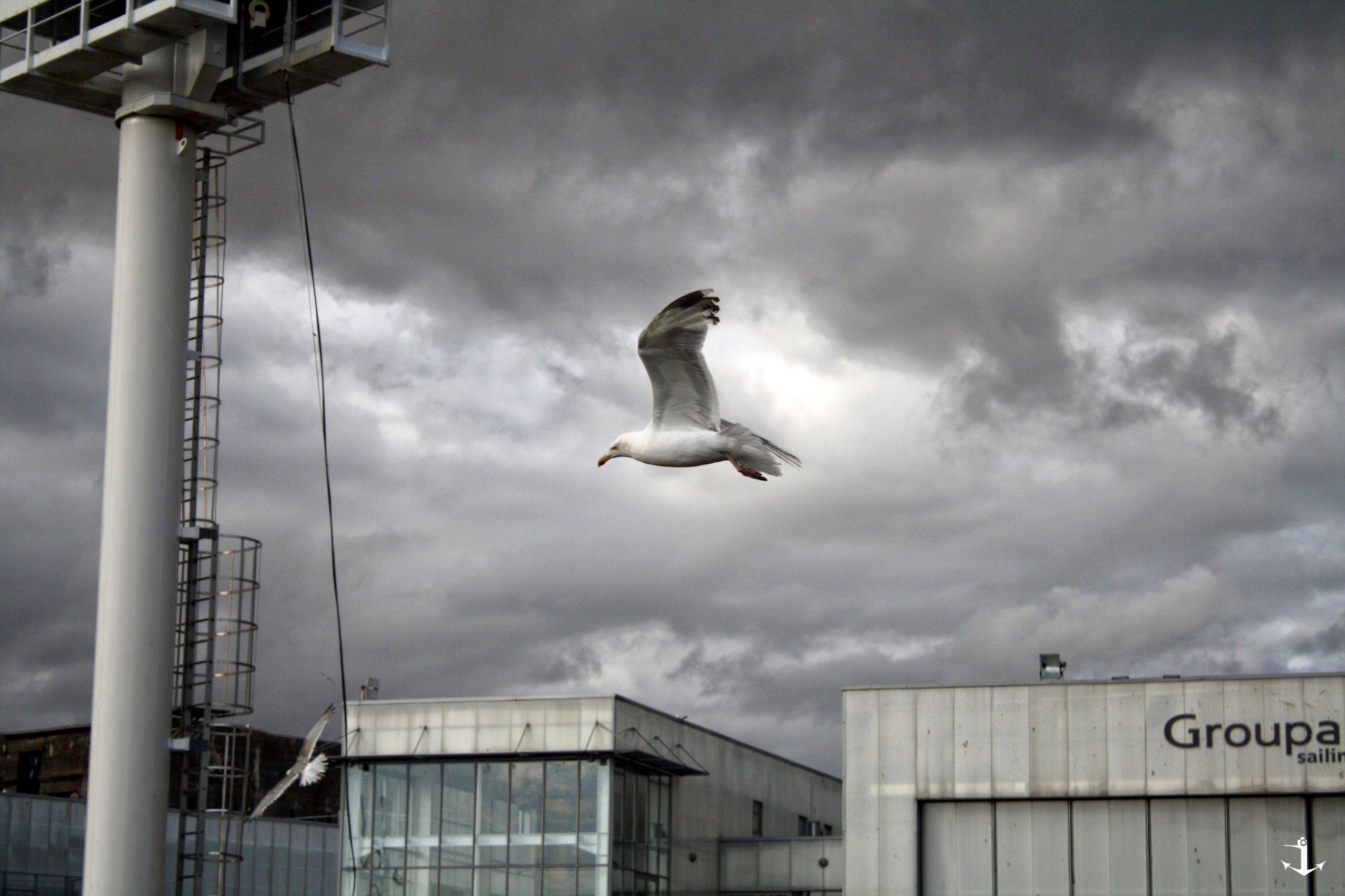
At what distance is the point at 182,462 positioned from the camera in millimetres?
35594

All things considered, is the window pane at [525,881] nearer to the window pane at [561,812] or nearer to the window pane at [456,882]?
the window pane at [561,812]

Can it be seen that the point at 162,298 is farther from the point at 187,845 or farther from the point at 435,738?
the point at 187,845

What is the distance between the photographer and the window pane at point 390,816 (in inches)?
1973

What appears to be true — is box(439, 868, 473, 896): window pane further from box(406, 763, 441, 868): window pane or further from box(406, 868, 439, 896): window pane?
box(406, 763, 441, 868): window pane

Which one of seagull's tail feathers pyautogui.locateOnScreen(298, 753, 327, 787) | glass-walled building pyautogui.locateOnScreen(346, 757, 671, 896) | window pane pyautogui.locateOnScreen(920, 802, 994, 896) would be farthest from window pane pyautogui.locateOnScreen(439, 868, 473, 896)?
window pane pyautogui.locateOnScreen(920, 802, 994, 896)

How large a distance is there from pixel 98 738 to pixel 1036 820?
74.6 ft

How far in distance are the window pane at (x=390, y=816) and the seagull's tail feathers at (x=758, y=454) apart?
29.2m

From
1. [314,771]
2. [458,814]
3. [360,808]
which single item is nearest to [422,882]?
[458,814]

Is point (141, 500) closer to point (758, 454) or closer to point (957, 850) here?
point (758, 454)

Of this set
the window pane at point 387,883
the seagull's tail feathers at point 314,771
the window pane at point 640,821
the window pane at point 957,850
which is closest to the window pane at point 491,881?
the window pane at point 387,883

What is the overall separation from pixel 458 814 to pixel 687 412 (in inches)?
1108

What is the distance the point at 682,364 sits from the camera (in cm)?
2480

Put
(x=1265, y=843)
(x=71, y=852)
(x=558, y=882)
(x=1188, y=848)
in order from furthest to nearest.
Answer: (x=71, y=852), (x=558, y=882), (x=1188, y=848), (x=1265, y=843)

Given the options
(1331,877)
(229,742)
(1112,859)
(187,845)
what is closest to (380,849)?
(229,742)
